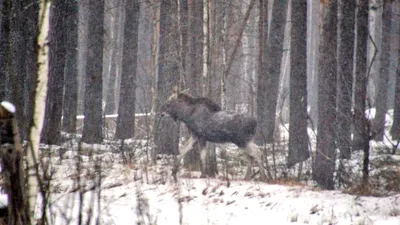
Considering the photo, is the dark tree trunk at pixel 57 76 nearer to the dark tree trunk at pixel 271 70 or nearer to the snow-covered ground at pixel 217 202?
the snow-covered ground at pixel 217 202

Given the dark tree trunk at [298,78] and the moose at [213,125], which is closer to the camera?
the moose at [213,125]

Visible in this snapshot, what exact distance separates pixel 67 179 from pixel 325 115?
5138 millimetres

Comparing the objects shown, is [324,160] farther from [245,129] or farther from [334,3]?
[334,3]

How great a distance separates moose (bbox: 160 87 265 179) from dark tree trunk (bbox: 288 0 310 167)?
9.26ft

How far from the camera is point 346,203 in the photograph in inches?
372

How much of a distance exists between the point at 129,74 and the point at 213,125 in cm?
929

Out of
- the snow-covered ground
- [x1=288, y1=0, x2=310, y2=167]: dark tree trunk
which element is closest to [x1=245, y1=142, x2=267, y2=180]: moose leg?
the snow-covered ground

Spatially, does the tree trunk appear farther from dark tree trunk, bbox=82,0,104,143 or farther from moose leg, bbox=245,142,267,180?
dark tree trunk, bbox=82,0,104,143

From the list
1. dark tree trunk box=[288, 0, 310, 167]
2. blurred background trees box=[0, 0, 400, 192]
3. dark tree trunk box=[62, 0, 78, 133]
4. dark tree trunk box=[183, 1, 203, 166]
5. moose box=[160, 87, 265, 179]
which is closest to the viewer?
blurred background trees box=[0, 0, 400, 192]

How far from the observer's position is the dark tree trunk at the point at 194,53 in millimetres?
15448

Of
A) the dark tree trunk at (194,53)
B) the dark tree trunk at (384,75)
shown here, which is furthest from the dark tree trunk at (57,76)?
the dark tree trunk at (384,75)

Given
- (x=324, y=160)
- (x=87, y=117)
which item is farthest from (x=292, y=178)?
(x=87, y=117)

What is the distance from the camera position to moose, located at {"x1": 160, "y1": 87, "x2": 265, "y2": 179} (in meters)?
13.4

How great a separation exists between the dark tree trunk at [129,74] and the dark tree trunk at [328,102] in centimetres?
1042
